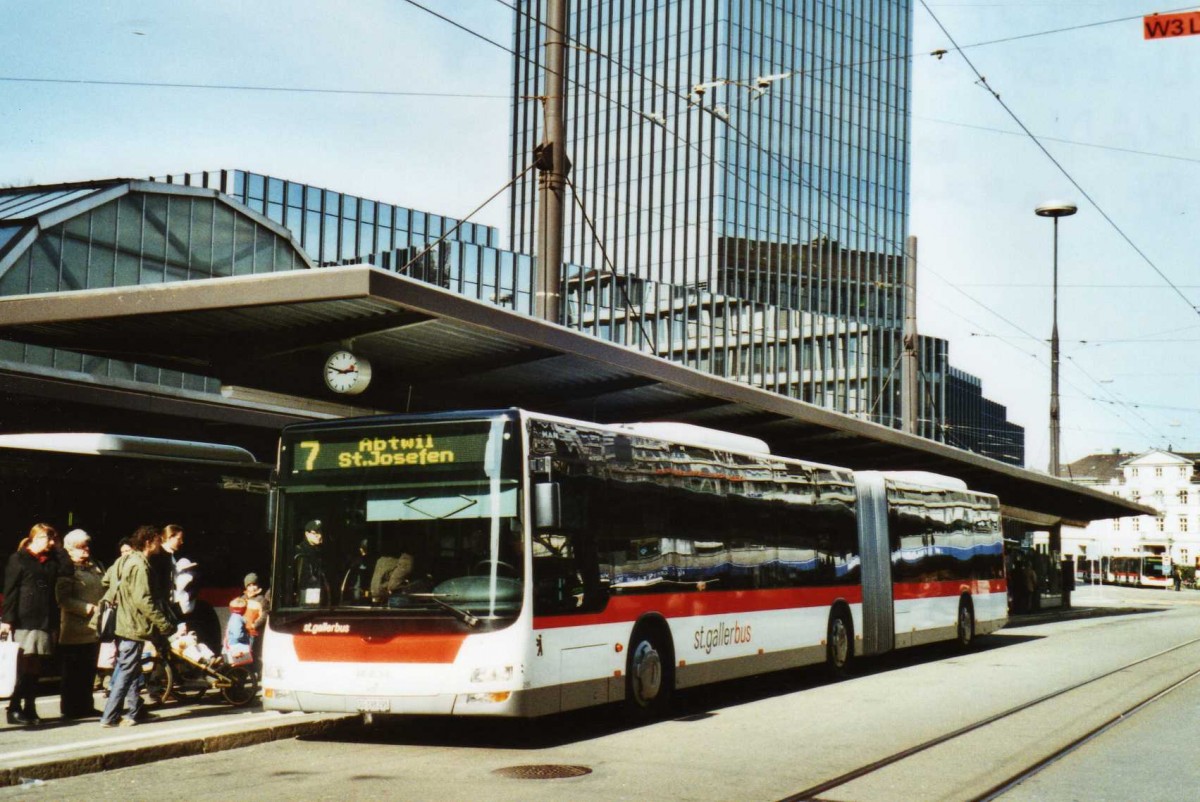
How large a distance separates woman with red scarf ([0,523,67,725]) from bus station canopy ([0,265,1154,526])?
244 centimetres

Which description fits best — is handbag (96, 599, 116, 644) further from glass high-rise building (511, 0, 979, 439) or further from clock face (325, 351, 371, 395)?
glass high-rise building (511, 0, 979, 439)

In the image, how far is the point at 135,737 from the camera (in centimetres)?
1026

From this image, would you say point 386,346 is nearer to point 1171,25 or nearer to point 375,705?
point 375,705

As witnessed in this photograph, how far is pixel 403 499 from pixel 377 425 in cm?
71

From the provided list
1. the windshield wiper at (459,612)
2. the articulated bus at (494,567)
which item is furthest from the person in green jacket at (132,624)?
the windshield wiper at (459,612)

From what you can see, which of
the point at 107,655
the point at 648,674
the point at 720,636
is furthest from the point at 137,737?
the point at 720,636

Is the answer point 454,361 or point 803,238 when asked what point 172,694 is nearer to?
point 454,361

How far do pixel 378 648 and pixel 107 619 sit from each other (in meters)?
2.47

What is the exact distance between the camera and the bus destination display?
1070cm

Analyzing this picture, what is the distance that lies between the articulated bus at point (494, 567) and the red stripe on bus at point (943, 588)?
663 cm

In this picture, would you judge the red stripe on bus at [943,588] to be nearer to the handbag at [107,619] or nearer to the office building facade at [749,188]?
the handbag at [107,619]

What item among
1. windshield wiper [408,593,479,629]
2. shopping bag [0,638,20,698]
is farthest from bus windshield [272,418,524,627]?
shopping bag [0,638,20,698]

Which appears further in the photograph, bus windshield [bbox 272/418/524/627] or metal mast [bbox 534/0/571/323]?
metal mast [bbox 534/0/571/323]

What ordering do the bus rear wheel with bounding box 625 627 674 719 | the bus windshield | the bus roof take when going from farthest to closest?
the bus roof < the bus rear wheel with bounding box 625 627 674 719 < the bus windshield
